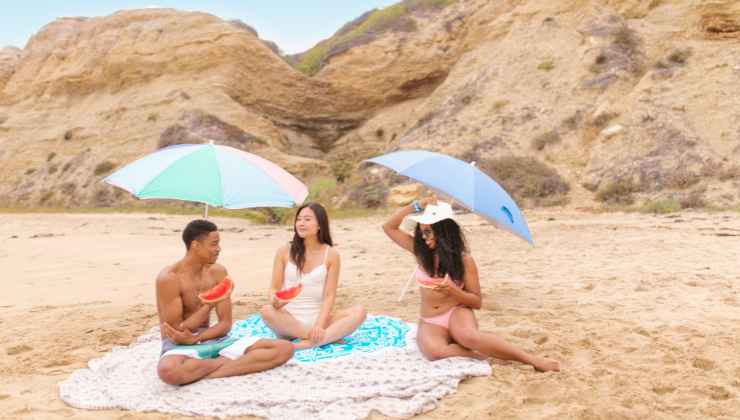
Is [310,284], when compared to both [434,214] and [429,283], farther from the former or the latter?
[434,214]

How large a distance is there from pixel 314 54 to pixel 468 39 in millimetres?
16821

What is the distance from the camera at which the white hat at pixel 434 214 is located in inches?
169

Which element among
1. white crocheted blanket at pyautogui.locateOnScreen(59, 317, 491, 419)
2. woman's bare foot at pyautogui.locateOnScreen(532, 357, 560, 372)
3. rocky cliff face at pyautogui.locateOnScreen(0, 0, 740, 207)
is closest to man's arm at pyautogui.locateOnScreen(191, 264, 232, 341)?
white crocheted blanket at pyautogui.locateOnScreen(59, 317, 491, 419)

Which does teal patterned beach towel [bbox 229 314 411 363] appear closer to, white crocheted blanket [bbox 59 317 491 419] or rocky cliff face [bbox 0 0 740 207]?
white crocheted blanket [bbox 59 317 491 419]

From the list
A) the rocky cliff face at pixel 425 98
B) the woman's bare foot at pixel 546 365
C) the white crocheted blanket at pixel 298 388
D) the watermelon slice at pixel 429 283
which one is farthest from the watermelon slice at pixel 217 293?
the rocky cliff face at pixel 425 98

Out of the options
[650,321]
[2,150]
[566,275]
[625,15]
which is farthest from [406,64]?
[650,321]

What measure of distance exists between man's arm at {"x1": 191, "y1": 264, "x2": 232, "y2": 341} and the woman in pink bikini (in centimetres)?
139

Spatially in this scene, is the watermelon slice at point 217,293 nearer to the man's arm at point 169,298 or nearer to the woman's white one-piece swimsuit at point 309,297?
the man's arm at point 169,298

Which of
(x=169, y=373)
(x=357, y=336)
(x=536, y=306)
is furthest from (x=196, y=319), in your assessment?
(x=536, y=306)

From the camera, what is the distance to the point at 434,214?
432 cm

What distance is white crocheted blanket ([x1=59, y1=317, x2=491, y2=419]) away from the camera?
11.2 feet

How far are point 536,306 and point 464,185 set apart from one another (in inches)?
84.8

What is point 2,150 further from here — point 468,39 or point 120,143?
point 468,39

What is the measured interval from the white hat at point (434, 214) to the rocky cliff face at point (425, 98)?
38.5 ft
